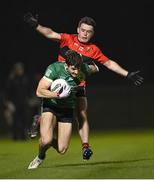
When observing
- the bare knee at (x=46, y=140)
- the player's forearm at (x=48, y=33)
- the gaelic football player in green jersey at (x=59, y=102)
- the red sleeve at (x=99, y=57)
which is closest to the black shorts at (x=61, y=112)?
the gaelic football player in green jersey at (x=59, y=102)

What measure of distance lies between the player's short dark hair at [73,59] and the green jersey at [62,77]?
0.15 metres

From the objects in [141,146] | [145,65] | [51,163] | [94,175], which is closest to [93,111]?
[145,65]

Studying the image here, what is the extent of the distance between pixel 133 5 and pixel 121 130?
17.8 ft

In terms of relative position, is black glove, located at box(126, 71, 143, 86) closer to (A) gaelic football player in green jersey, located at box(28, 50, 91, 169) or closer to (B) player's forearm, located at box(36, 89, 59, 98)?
(A) gaelic football player in green jersey, located at box(28, 50, 91, 169)

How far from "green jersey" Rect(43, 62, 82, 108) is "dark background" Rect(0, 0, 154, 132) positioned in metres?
15.1

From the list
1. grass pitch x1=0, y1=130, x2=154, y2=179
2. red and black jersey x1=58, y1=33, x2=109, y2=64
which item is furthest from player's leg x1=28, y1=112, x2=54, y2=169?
red and black jersey x1=58, y1=33, x2=109, y2=64

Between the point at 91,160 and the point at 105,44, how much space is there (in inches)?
597

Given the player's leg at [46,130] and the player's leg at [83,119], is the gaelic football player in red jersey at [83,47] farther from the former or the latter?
the player's leg at [46,130]

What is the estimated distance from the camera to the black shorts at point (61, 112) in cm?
1498

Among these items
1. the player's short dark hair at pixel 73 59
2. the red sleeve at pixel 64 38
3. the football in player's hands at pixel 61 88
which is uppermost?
the red sleeve at pixel 64 38

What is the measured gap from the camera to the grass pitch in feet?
46.2

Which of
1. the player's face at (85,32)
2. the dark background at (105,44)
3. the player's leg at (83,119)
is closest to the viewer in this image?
the player's face at (85,32)

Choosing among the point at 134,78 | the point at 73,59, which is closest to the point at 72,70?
the point at 73,59

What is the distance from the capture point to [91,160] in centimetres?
1698
